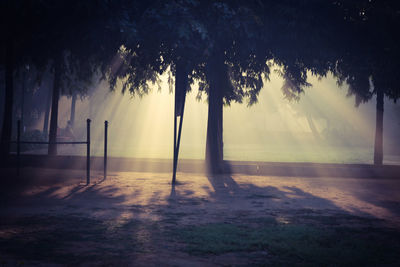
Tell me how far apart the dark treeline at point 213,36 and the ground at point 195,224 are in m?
2.99

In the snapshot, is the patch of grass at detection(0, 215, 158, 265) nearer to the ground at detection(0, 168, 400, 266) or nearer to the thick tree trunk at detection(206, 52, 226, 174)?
the ground at detection(0, 168, 400, 266)

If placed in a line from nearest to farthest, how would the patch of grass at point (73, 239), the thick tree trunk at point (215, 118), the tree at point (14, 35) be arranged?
the patch of grass at point (73, 239) < the tree at point (14, 35) < the thick tree trunk at point (215, 118)

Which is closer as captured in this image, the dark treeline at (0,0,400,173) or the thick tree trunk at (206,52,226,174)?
the dark treeline at (0,0,400,173)

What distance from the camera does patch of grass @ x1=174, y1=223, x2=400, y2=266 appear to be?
5.15 m

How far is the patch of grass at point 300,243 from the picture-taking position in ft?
16.9

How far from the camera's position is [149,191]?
11.4 meters

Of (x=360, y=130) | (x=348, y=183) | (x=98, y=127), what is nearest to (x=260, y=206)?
(x=348, y=183)

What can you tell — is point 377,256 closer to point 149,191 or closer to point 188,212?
point 188,212

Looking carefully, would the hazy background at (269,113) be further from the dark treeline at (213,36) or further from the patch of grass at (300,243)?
the patch of grass at (300,243)

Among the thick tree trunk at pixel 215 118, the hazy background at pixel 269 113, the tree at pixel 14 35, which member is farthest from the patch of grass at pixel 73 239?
the hazy background at pixel 269 113

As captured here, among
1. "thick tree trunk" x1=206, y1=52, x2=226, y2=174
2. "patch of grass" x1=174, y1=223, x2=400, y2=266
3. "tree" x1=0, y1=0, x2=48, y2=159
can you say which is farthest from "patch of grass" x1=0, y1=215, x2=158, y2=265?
"thick tree trunk" x1=206, y1=52, x2=226, y2=174

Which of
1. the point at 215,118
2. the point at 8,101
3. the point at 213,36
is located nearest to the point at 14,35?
the point at 8,101

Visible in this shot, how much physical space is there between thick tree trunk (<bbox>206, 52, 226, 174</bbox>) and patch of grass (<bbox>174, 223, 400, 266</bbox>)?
10.1m

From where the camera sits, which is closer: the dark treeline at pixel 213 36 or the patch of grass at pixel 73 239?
the patch of grass at pixel 73 239
